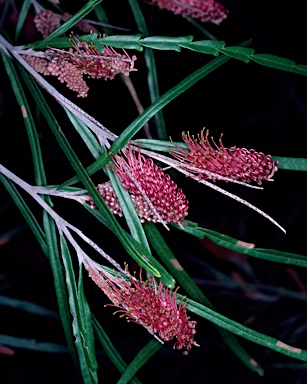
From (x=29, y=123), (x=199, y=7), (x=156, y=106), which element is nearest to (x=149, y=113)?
(x=156, y=106)

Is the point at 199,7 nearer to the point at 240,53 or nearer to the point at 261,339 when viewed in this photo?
the point at 240,53

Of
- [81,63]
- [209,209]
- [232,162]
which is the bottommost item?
[209,209]

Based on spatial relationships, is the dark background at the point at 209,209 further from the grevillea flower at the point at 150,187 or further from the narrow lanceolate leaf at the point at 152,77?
the grevillea flower at the point at 150,187

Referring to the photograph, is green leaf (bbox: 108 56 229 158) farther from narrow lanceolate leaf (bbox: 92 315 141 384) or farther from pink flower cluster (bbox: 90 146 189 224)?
narrow lanceolate leaf (bbox: 92 315 141 384)

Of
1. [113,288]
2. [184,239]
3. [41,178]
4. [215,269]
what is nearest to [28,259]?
[184,239]

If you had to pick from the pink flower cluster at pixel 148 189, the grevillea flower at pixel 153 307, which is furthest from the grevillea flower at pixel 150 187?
the grevillea flower at pixel 153 307

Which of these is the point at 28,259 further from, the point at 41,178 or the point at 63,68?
the point at 63,68

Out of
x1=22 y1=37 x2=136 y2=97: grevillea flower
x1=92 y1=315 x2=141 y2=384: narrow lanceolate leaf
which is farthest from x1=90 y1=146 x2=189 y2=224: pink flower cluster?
x1=92 y1=315 x2=141 y2=384: narrow lanceolate leaf
